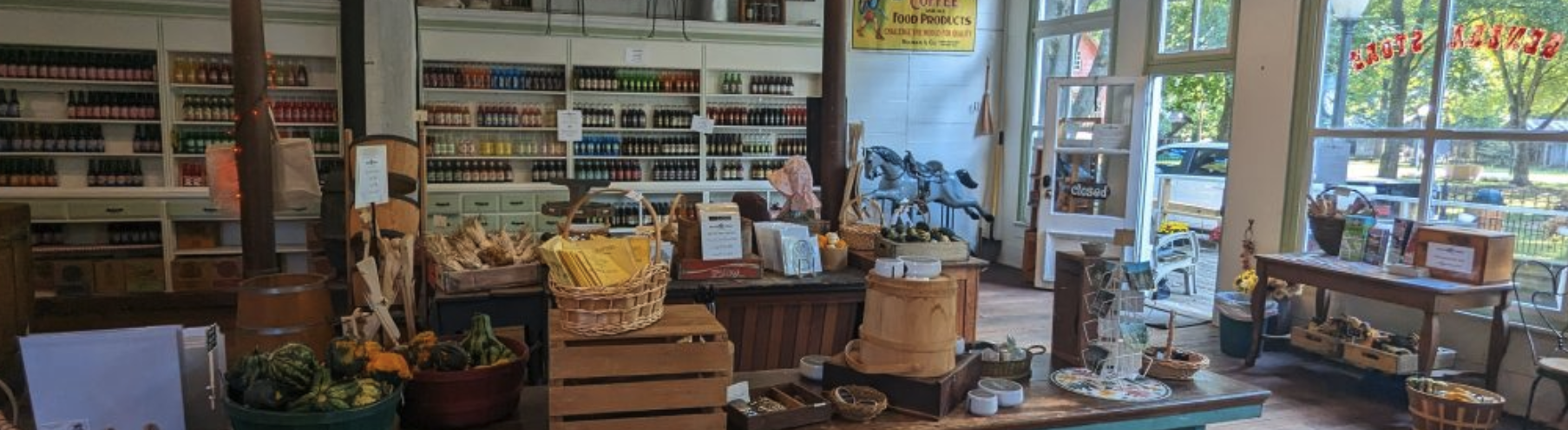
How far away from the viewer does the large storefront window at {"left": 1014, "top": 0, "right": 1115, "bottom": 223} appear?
26.0 ft

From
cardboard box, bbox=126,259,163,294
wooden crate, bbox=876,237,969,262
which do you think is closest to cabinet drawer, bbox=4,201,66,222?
cardboard box, bbox=126,259,163,294

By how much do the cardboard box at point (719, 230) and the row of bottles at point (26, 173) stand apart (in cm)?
547

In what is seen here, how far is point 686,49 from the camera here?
25.4 feet

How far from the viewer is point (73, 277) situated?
6508 millimetres

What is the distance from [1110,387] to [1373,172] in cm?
410

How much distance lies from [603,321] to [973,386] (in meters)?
0.96

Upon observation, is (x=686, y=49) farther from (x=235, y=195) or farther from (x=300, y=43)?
(x=235, y=195)

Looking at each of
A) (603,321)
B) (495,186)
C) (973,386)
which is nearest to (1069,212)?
(495,186)

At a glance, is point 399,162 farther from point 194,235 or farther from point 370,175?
point 194,235

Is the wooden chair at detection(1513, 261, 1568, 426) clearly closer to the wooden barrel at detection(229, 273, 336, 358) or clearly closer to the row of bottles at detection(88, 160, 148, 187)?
the wooden barrel at detection(229, 273, 336, 358)

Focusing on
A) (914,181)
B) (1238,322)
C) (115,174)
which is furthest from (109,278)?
(1238,322)

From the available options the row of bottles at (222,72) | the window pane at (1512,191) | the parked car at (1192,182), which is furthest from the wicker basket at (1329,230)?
the row of bottles at (222,72)

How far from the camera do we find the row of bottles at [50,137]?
6.47 metres

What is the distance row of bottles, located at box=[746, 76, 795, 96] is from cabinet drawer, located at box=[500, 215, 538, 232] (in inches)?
83.7
